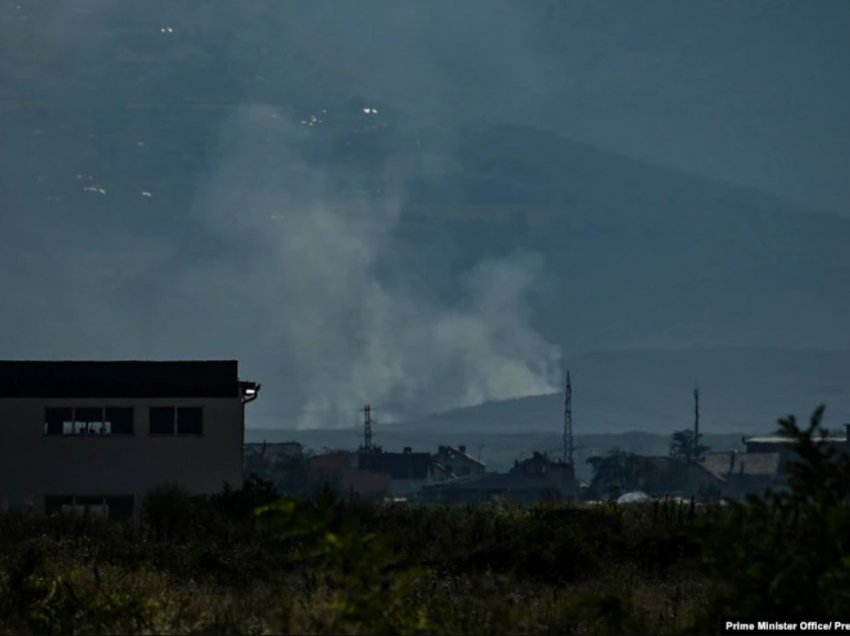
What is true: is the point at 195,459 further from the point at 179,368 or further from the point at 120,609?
the point at 120,609

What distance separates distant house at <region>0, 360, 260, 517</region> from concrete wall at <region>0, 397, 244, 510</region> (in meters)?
0.03

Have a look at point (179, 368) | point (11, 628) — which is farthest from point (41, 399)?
point (11, 628)

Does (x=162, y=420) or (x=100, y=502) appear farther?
(x=100, y=502)

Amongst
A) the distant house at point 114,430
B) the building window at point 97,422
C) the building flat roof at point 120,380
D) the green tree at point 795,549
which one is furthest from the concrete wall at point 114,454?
the green tree at point 795,549

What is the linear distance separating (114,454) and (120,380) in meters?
2.58

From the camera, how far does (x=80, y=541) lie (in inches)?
1335

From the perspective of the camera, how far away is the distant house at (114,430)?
220ft

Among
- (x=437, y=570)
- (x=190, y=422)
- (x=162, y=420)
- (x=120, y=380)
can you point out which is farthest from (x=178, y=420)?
(x=437, y=570)

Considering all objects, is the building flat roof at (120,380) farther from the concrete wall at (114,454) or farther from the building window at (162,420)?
the building window at (162,420)

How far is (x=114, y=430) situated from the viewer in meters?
68.1

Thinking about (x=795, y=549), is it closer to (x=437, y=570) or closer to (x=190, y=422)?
(x=437, y=570)

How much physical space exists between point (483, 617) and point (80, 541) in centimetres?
1685

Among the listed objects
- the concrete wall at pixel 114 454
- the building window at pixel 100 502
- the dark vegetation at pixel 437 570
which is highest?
the concrete wall at pixel 114 454

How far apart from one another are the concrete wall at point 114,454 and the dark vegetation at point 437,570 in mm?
24541
